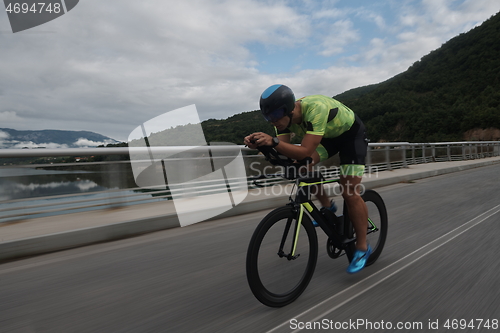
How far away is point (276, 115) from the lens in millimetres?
2535

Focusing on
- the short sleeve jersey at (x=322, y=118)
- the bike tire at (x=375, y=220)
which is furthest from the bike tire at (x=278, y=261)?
the bike tire at (x=375, y=220)

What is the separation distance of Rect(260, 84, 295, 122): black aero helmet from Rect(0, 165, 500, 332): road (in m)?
1.49

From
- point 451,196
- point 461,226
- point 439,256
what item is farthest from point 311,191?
point 451,196

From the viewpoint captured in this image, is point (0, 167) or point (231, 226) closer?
point (0, 167)

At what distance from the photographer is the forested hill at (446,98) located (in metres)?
65.4

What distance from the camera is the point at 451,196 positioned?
313 inches

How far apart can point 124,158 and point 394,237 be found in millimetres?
4649

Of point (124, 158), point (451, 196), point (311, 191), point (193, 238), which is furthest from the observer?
point (451, 196)

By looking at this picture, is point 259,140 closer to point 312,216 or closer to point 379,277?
point 312,216

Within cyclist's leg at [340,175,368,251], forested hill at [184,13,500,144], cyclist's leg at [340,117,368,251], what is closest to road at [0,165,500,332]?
cyclist's leg at [340,175,368,251]

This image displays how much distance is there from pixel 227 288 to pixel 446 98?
86777 millimetres

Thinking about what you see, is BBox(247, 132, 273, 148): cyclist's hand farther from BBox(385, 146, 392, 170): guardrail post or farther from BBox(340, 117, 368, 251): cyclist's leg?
BBox(385, 146, 392, 170): guardrail post

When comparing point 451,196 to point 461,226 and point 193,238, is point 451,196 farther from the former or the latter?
point 193,238

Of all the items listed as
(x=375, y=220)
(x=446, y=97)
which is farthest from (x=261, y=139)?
(x=446, y=97)
